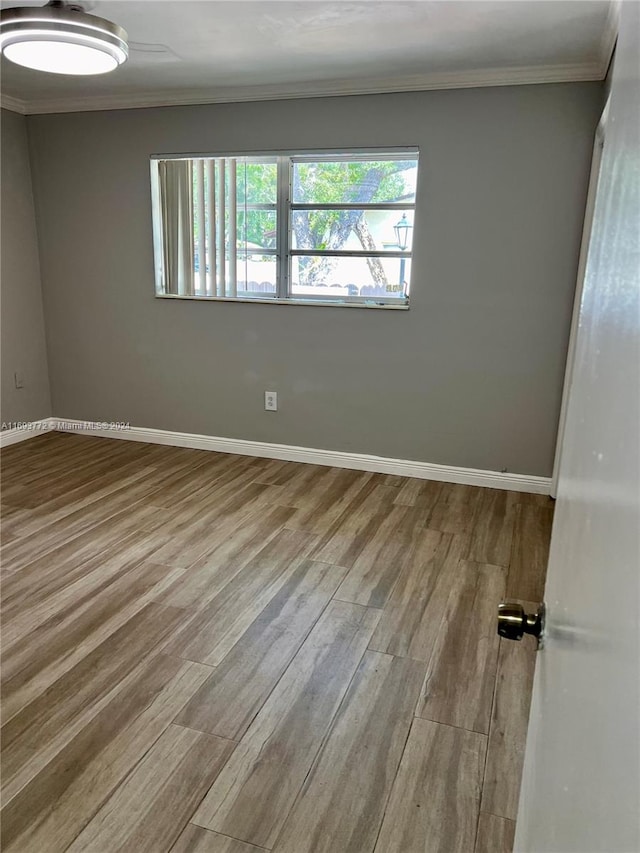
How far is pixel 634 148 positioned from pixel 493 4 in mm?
2400

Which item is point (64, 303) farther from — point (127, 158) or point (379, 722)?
point (379, 722)

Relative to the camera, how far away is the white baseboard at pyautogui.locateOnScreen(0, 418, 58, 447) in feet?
13.7

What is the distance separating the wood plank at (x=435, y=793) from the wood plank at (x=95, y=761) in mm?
675

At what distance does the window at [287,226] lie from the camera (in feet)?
11.5

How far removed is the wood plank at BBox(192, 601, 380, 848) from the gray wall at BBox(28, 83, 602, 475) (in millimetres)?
1777

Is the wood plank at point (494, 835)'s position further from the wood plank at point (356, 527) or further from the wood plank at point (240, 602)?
the wood plank at point (356, 527)

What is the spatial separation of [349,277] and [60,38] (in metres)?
1.92

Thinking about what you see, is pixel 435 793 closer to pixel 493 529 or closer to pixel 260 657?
pixel 260 657

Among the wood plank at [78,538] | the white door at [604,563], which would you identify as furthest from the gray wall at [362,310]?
the white door at [604,563]

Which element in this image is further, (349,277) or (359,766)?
(349,277)

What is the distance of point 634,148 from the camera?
46 cm

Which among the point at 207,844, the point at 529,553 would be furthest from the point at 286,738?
the point at 529,553

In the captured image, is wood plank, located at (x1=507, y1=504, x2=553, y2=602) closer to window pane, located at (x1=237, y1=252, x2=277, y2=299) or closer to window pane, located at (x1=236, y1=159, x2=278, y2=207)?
window pane, located at (x1=237, y1=252, x2=277, y2=299)

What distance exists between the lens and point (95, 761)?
1.53 metres
